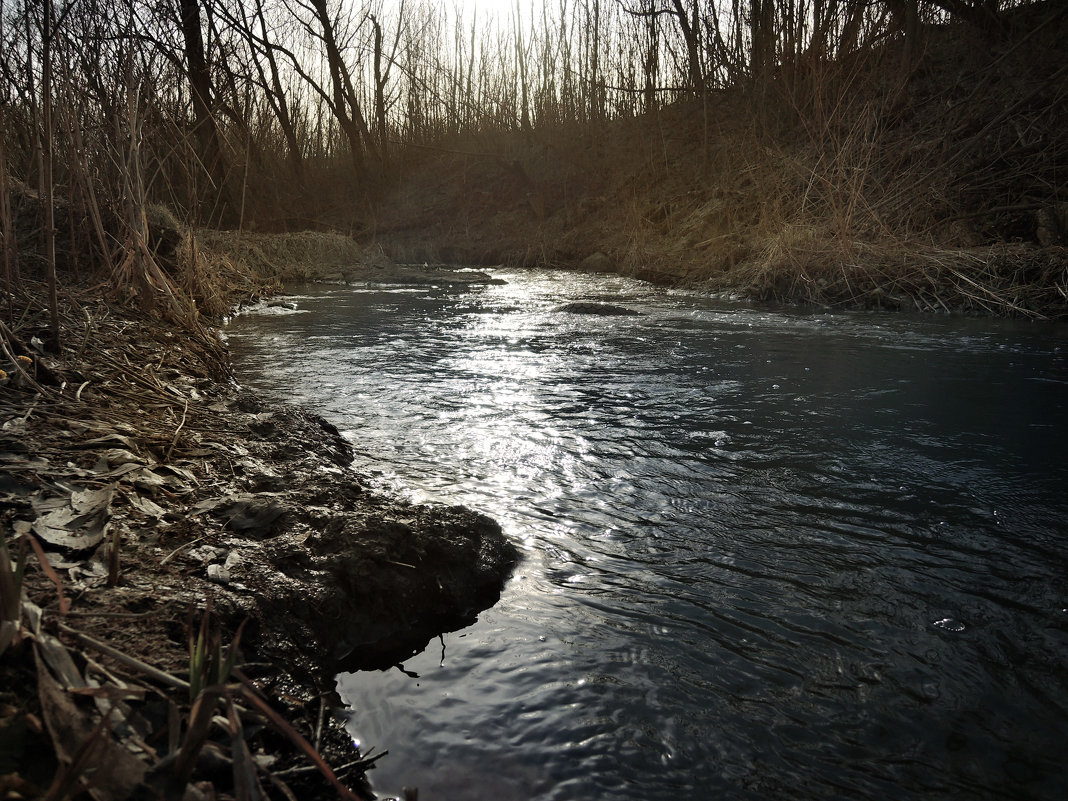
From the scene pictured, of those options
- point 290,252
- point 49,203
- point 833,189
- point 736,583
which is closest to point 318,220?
point 290,252

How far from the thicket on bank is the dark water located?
4.65ft

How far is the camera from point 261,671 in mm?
1141

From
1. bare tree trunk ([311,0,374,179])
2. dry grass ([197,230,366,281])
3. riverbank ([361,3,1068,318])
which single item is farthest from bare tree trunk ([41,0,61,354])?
bare tree trunk ([311,0,374,179])

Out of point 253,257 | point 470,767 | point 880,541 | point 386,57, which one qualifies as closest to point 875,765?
point 470,767

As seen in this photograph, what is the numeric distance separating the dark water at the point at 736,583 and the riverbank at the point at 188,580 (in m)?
0.13

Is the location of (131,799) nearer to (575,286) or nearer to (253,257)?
(575,286)

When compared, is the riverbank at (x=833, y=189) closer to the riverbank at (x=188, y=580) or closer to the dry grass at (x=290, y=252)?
the dry grass at (x=290, y=252)

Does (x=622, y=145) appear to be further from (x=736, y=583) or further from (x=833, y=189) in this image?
(x=736, y=583)

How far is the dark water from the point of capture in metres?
1.12

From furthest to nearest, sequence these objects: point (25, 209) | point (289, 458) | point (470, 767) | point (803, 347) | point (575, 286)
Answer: point (575, 286)
point (803, 347)
point (25, 209)
point (289, 458)
point (470, 767)

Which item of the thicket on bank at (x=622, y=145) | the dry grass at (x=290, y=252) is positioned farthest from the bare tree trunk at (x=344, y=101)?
the dry grass at (x=290, y=252)

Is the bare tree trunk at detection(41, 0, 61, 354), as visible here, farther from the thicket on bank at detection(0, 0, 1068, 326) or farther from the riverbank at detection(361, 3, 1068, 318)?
the riverbank at detection(361, 3, 1068, 318)

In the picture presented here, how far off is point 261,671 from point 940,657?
1184 millimetres

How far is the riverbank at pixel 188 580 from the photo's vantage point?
30.6 inches
